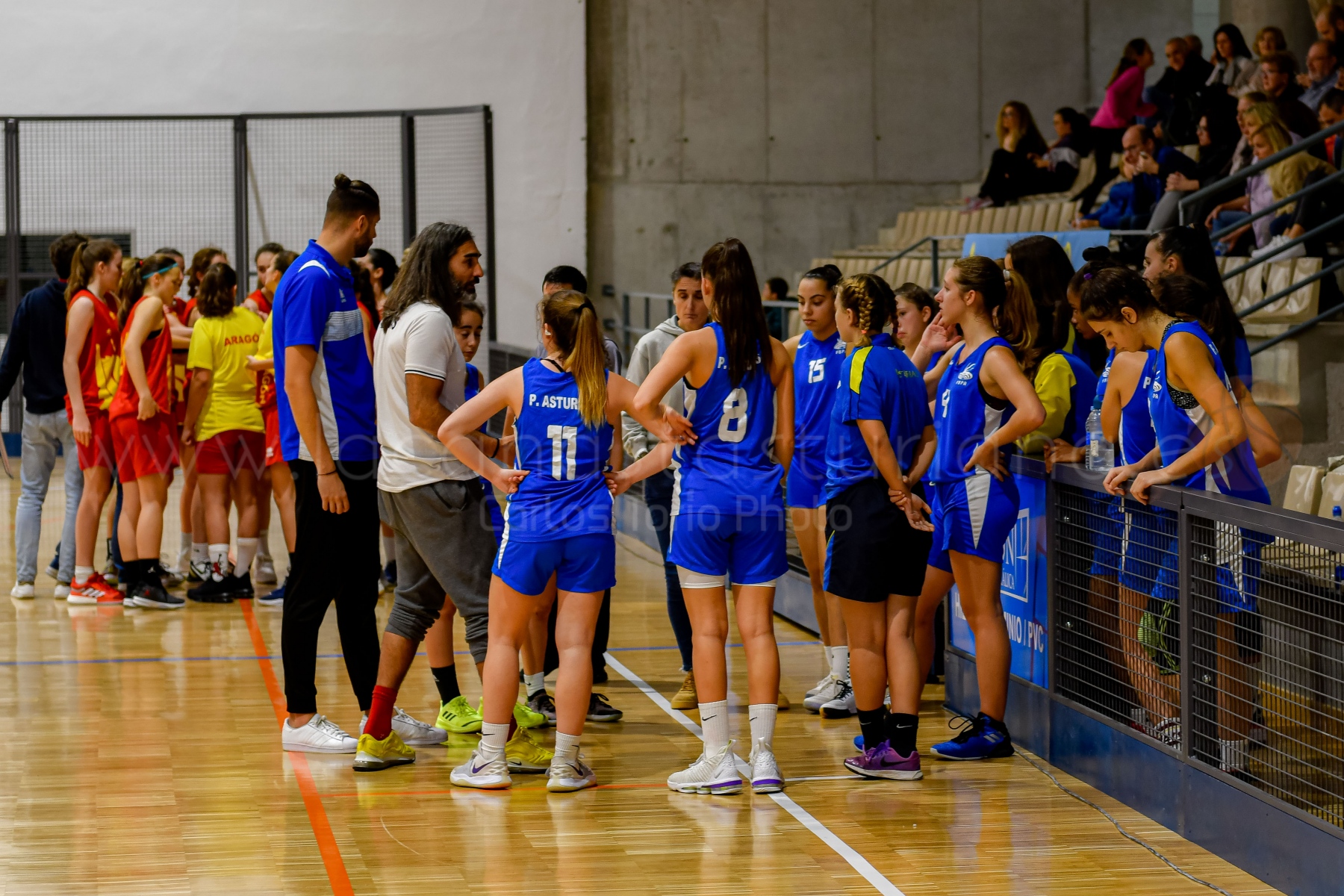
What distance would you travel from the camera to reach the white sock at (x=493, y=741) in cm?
458

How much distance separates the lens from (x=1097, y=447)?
4883 millimetres

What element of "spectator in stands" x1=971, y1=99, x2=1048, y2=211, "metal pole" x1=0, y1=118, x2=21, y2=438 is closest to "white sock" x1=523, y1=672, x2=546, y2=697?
"spectator in stands" x1=971, y1=99, x2=1048, y2=211

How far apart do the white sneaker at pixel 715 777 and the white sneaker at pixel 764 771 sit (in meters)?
0.06

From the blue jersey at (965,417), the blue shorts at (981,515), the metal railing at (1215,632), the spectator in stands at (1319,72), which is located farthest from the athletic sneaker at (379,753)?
the spectator in stands at (1319,72)

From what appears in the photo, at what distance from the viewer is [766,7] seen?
16516mm

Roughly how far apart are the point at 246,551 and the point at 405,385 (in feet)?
11.5

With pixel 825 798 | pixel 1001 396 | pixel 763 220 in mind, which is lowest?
pixel 825 798

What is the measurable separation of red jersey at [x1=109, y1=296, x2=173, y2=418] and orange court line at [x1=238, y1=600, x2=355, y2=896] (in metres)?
1.57

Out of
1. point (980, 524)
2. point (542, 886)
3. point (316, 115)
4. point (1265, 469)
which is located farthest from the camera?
point (316, 115)

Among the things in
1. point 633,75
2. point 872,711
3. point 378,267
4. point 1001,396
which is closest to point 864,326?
point 1001,396

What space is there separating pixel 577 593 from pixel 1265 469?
421 centimetres

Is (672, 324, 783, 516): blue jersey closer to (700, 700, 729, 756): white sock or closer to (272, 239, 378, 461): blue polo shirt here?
(700, 700, 729, 756): white sock

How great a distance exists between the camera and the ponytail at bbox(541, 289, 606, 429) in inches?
174

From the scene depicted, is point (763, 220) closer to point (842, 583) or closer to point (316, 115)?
point (316, 115)
